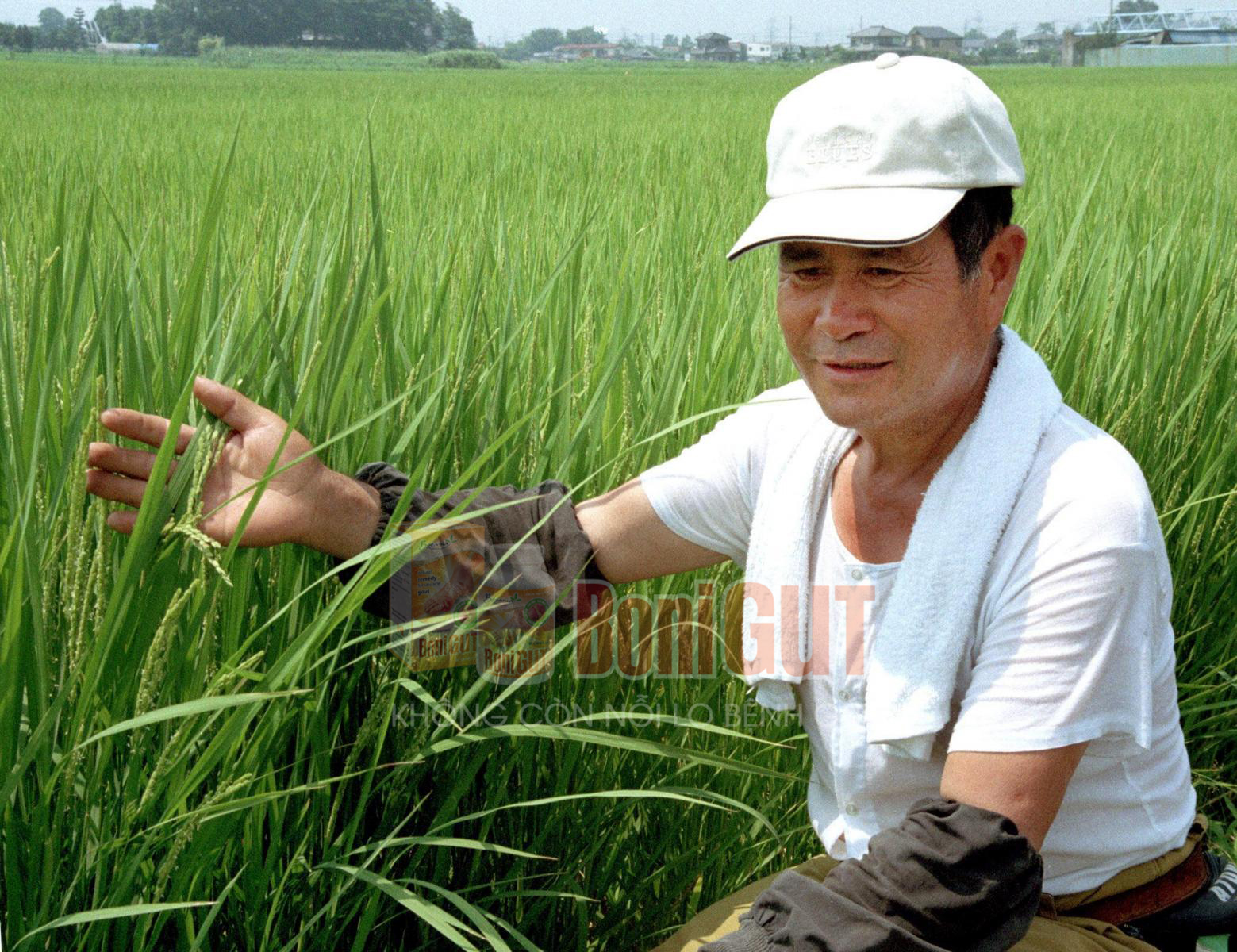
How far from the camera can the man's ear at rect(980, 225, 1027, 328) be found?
122 cm

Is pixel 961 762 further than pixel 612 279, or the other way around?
pixel 612 279

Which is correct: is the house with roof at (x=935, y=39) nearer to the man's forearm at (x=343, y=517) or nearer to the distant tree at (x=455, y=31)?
the distant tree at (x=455, y=31)

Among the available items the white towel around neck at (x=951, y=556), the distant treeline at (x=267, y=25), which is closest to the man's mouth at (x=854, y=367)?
the white towel around neck at (x=951, y=556)

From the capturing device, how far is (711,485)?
4.74 ft

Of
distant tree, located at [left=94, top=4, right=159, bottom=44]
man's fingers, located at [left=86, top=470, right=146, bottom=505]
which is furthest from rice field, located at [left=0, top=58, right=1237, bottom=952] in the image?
distant tree, located at [left=94, top=4, right=159, bottom=44]

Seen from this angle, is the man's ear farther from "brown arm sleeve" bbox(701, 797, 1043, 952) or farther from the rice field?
"brown arm sleeve" bbox(701, 797, 1043, 952)

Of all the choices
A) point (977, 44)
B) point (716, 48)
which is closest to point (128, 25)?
point (716, 48)

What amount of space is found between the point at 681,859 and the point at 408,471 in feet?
1.97

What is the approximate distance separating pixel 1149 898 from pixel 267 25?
66.0m

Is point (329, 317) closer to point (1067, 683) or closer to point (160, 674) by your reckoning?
point (160, 674)

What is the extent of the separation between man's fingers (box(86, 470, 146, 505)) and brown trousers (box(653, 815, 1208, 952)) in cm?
68

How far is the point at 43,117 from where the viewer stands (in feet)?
24.1

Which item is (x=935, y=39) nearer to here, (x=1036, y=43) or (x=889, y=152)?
(x=1036, y=43)

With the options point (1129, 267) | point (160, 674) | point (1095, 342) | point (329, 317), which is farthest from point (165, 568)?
point (1129, 267)
